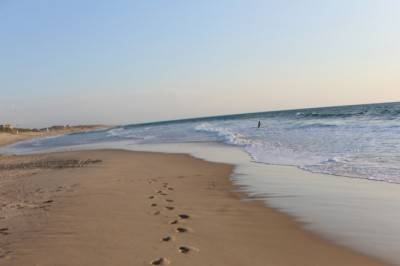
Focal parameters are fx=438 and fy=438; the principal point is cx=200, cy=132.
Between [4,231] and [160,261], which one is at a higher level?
[4,231]

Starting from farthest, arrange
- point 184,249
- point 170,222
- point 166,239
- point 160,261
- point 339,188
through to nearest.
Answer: point 339,188
point 170,222
point 166,239
point 184,249
point 160,261

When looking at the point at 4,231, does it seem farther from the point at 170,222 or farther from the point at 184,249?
the point at 184,249

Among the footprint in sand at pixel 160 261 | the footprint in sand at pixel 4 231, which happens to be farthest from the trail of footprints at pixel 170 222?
the footprint in sand at pixel 4 231

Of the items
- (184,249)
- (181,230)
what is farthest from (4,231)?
(184,249)

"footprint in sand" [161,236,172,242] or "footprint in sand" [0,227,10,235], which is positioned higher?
"footprint in sand" [0,227,10,235]

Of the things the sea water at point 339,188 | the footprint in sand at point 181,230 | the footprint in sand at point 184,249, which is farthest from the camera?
the footprint in sand at point 181,230

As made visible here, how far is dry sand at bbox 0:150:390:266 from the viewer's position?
15.8ft

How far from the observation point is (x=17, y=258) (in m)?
4.86

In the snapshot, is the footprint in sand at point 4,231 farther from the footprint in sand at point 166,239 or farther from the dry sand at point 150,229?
the footprint in sand at point 166,239

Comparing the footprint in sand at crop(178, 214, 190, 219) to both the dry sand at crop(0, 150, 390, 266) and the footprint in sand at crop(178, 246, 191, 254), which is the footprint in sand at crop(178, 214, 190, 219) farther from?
the footprint in sand at crop(178, 246, 191, 254)

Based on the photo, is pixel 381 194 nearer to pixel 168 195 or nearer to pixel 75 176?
pixel 168 195

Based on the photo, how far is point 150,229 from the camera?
5965 mm

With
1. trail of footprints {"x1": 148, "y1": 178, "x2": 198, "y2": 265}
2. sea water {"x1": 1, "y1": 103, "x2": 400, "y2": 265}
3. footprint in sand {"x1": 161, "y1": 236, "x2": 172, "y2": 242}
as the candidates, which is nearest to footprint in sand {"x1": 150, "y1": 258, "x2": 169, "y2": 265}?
trail of footprints {"x1": 148, "y1": 178, "x2": 198, "y2": 265}

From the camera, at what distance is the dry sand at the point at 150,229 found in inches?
190
